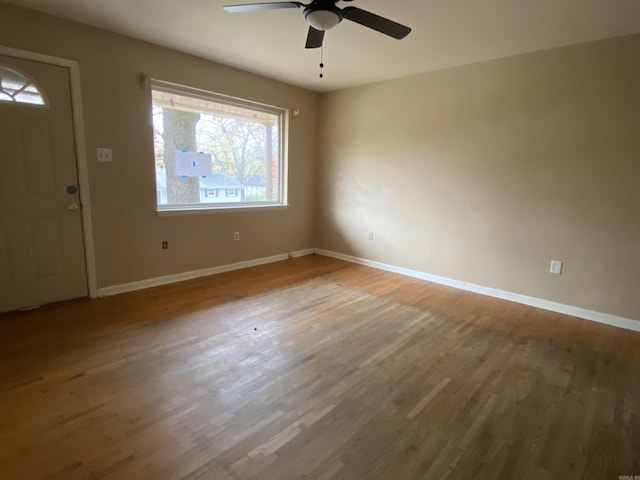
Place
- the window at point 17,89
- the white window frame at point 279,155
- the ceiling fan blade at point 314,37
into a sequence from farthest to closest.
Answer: the white window frame at point 279,155 < the window at point 17,89 < the ceiling fan blade at point 314,37

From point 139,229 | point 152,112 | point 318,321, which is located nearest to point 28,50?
point 152,112

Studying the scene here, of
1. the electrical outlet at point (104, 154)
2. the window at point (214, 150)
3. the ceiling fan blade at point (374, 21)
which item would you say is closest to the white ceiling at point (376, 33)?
the ceiling fan blade at point (374, 21)

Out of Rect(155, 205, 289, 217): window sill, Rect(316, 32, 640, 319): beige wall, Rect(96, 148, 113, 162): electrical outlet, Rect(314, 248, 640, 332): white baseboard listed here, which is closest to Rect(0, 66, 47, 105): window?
Rect(96, 148, 113, 162): electrical outlet

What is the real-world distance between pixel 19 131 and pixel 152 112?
113 centimetres

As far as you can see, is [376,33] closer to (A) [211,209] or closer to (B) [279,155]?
(B) [279,155]

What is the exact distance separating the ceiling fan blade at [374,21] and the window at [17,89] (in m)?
2.69

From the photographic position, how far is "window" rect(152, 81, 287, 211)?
375 centimetres

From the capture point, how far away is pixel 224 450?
154 cm

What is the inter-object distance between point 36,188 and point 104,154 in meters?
0.63

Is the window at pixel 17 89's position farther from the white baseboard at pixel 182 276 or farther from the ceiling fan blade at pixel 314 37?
the ceiling fan blade at pixel 314 37

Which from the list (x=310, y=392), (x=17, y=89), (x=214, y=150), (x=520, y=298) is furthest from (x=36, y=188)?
(x=520, y=298)

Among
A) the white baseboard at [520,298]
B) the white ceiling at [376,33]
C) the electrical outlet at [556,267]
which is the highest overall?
the white ceiling at [376,33]

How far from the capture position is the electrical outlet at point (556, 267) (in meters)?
3.33

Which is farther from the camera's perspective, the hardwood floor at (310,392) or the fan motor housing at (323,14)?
the fan motor housing at (323,14)
